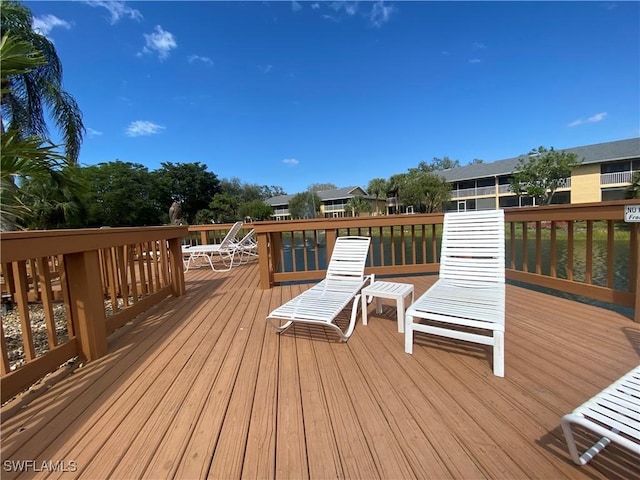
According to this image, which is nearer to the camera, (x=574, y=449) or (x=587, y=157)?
(x=574, y=449)

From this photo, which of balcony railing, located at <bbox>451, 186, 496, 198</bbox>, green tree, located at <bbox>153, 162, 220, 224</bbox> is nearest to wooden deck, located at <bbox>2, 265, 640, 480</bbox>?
balcony railing, located at <bbox>451, 186, 496, 198</bbox>

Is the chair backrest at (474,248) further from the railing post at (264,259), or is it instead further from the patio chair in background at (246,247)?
the patio chair in background at (246,247)

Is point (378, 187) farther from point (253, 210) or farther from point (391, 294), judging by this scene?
point (391, 294)

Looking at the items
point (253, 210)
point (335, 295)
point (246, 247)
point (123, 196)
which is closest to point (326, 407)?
point (335, 295)

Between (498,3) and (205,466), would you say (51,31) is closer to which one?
(205,466)

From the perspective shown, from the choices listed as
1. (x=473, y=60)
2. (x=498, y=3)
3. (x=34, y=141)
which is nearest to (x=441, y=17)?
(x=498, y=3)

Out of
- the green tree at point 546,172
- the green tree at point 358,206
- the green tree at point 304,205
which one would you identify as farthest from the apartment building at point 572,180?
the green tree at point 304,205

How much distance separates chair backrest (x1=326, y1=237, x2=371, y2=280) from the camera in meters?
3.59

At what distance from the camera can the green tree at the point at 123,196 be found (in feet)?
90.1

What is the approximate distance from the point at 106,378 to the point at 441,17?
1295 cm

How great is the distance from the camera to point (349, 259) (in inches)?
145

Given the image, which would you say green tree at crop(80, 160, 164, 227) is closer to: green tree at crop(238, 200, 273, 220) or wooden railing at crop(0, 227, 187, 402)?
green tree at crop(238, 200, 273, 220)

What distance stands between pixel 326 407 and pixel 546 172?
91.4 ft

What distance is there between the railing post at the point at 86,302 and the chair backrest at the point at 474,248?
10.8 feet
